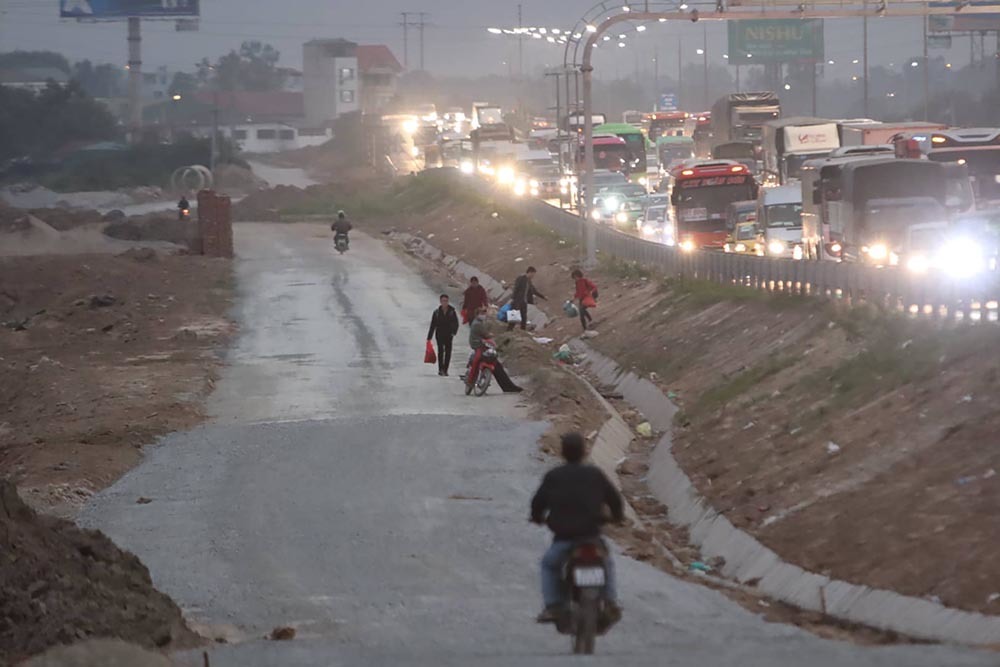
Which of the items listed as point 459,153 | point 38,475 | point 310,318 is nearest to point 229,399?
point 38,475

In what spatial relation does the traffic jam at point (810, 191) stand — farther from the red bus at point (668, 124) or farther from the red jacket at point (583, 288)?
the red bus at point (668, 124)

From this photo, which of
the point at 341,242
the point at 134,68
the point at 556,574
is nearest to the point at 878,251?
the point at 556,574

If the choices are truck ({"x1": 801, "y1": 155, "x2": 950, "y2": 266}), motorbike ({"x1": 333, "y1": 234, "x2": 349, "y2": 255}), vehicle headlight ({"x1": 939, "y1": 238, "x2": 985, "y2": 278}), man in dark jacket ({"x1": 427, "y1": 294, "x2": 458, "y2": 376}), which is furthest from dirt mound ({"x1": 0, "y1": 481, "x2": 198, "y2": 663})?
motorbike ({"x1": 333, "y1": 234, "x2": 349, "y2": 255})

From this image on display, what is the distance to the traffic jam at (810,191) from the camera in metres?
32.7

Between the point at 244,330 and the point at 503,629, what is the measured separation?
32.3m

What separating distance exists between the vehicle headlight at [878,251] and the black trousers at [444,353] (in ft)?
29.8

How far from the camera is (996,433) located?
16625 millimetres

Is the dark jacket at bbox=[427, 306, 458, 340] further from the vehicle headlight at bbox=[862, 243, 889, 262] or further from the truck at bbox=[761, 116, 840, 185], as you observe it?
the truck at bbox=[761, 116, 840, 185]

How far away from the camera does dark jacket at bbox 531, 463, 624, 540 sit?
11133 millimetres

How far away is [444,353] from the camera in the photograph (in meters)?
32.8

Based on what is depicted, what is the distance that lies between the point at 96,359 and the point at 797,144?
27.7 m

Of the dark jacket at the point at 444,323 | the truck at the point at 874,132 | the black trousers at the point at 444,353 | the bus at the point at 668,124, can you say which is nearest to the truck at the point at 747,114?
the truck at the point at 874,132

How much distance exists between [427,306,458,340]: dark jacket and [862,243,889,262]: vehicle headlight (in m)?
9.09

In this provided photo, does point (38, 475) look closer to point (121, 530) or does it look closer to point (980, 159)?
point (121, 530)
